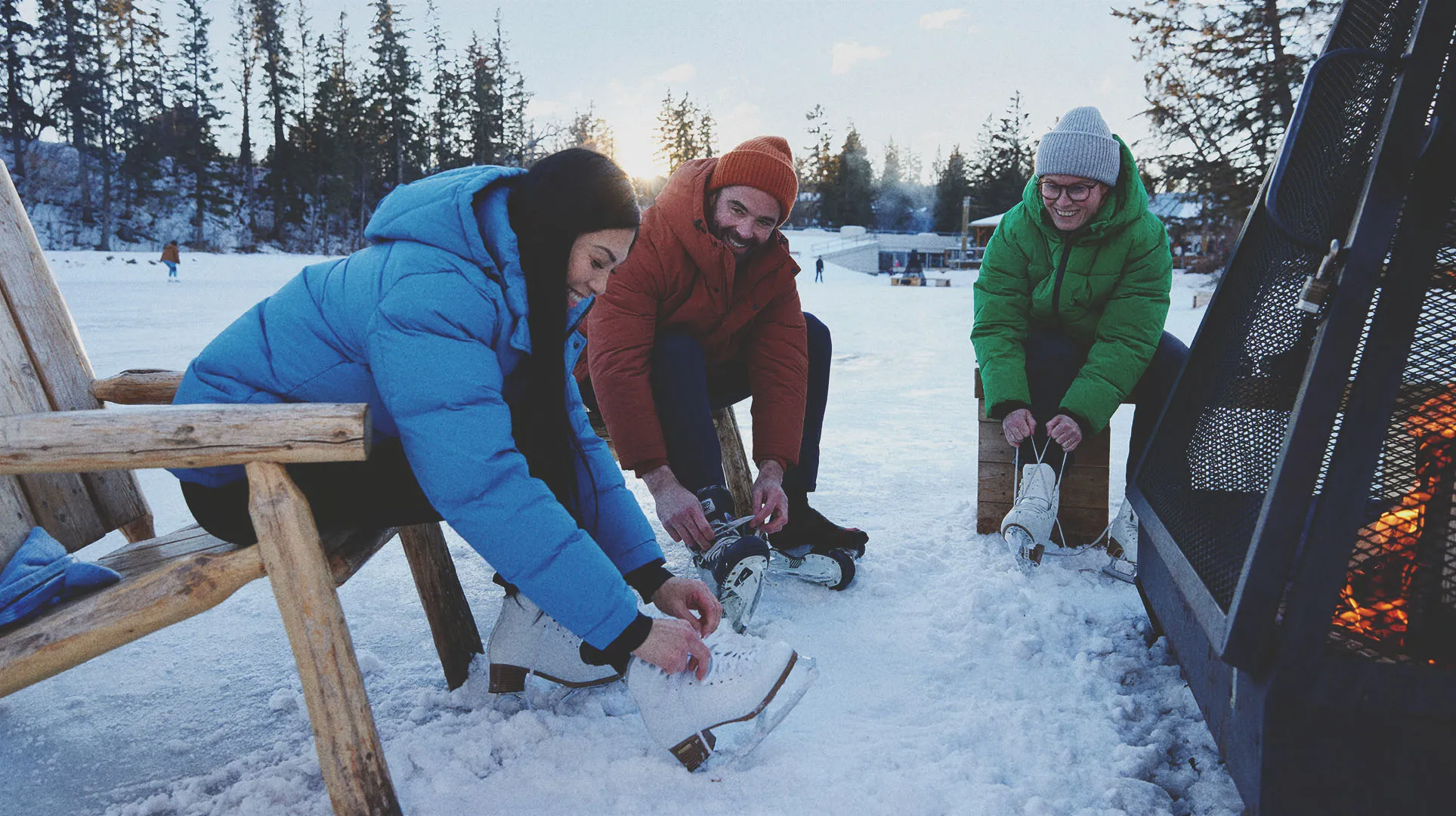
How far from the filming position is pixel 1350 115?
1483 mm

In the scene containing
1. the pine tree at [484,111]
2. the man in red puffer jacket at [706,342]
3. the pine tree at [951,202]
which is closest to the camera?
the man in red puffer jacket at [706,342]

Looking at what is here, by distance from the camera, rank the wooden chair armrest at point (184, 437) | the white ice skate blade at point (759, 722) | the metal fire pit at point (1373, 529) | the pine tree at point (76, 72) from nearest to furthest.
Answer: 1. the metal fire pit at point (1373, 529)
2. the wooden chair armrest at point (184, 437)
3. the white ice skate blade at point (759, 722)
4. the pine tree at point (76, 72)

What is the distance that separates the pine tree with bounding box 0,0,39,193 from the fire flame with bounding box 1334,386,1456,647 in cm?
4434

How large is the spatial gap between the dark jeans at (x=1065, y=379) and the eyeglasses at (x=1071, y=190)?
0.46 m

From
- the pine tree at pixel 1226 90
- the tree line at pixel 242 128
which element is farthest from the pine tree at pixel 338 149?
the pine tree at pixel 1226 90

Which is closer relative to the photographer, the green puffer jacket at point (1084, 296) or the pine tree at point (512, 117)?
the green puffer jacket at point (1084, 296)

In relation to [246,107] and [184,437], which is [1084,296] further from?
[246,107]

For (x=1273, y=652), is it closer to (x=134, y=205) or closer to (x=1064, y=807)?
(x=1064, y=807)

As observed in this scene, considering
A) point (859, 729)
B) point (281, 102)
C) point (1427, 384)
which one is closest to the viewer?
point (1427, 384)

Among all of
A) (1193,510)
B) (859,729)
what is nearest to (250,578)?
(859,729)

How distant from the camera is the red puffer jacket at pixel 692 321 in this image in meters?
2.35

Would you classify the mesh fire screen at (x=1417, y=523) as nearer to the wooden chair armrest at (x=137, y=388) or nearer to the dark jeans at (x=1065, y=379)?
the dark jeans at (x=1065, y=379)

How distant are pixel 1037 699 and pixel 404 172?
47.9 meters

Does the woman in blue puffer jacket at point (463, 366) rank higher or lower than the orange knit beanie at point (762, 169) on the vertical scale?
lower
